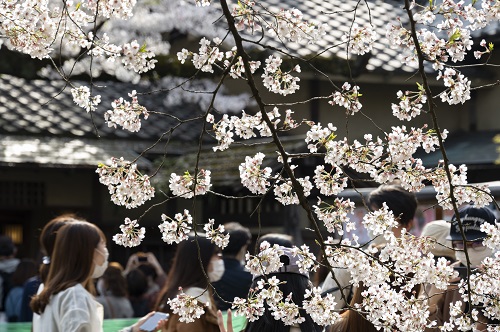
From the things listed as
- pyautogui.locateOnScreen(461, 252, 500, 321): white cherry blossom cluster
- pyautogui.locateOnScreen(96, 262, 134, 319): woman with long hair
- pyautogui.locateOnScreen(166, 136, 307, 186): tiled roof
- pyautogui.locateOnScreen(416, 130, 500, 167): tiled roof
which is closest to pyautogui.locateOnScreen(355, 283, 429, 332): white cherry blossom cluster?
pyautogui.locateOnScreen(461, 252, 500, 321): white cherry blossom cluster

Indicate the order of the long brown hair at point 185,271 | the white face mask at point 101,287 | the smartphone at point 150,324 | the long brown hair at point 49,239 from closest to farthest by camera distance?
the smartphone at point 150,324, the long brown hair at point 185,271, the long brown hair at point 49,239, the white face mask at point 101,287

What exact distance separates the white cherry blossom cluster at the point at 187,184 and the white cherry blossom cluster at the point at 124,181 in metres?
0.08

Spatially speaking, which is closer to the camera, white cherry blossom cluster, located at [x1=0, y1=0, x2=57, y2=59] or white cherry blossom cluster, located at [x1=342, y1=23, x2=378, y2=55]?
white cherry blossom cluster, located at [x1=342, y1=23, x2=378, y2=55]

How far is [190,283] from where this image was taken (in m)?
4.81

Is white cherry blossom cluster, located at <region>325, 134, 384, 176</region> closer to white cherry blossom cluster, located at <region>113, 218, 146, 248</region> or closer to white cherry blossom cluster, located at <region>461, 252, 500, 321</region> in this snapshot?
white cherry blossom cluster, located at <region>461, 252, 500, 321</region>

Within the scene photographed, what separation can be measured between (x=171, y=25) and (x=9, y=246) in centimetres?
512

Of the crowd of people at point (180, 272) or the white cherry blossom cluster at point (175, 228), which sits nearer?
the white cherry blossom cluster at point (175, 228)

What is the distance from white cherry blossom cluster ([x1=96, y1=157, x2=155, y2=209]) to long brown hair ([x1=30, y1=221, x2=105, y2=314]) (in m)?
1.39

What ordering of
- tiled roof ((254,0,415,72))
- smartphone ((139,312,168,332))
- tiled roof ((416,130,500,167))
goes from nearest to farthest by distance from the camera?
smartphone ((139,312,168,332))
tiled roof ((416,130,500,167))
tiled roof ((254,0,415,72))

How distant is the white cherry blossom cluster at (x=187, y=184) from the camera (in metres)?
3.37

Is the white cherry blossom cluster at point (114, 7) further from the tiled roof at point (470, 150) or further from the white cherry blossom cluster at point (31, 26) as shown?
the tiled roof at point (470, 150)

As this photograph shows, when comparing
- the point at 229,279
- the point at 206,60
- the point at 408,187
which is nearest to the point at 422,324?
the point at 408,187

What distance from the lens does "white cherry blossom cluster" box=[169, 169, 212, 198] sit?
3.37 metres

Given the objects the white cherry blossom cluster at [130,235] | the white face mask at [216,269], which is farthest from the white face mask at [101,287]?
the white cherry blossom cluster at [130,235]
